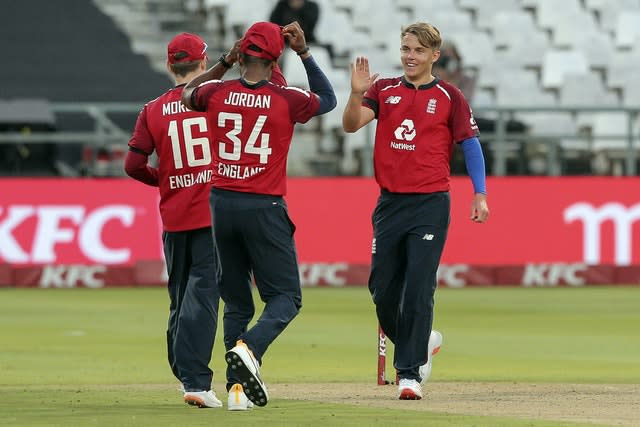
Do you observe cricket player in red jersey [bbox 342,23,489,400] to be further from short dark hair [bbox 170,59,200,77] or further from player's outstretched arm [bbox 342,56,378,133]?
short dark hair [bbox 170,59,200,77]

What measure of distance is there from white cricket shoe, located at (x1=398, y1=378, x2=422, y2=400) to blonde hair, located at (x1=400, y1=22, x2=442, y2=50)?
2028 mm

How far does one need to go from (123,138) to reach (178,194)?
11.5 m

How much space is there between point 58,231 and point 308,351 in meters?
8.06

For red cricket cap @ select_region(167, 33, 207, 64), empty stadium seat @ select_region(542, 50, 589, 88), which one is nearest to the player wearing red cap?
red cricket cap @ select_region(167, 33, 207, 64)

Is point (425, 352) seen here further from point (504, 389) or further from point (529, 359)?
point (529, 359)

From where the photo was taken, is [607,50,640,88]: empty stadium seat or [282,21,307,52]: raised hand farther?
[607,50,640,88]: empty stadium seat

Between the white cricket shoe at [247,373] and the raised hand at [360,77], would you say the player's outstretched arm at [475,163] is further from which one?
the white cricket shoe at [247,373]

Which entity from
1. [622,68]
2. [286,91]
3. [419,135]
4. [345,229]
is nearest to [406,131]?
[419,135]

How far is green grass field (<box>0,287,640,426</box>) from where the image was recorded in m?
8.94

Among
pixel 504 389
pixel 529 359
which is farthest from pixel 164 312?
pixel 504 389

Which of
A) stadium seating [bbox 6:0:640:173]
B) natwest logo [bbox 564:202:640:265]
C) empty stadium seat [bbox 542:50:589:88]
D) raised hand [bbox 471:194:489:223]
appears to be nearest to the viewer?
raised hand [bbox 471:194:489:223]

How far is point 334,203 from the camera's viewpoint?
21.1 metres

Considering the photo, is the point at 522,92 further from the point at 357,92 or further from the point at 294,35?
the point at 294,35

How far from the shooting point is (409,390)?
9.63 metres
